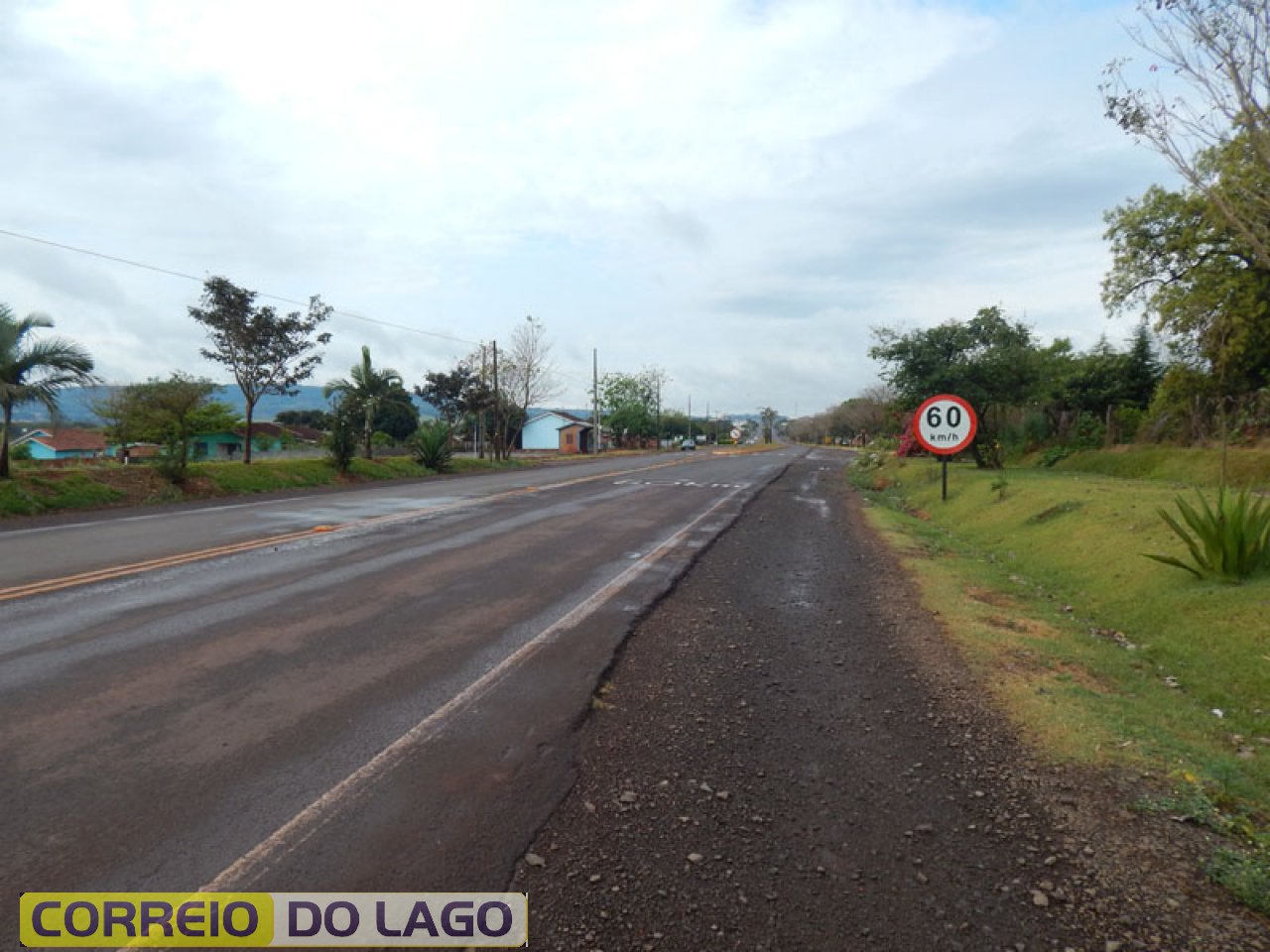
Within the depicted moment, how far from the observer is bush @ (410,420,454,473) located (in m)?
28.3

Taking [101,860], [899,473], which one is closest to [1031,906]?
[101,860]

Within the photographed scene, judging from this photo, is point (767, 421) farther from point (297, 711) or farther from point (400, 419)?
point (297, 711)

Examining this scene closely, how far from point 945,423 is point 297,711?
1135 centimetres

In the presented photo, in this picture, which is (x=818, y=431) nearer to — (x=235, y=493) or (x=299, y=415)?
(x=299, y=415)

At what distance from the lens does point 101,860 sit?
2703 mm

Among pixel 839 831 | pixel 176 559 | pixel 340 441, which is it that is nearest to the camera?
pixel 839 831

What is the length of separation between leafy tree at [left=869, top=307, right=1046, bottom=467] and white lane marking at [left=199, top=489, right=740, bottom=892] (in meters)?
16.4

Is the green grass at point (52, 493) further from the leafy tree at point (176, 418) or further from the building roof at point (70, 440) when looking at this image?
the building roof at point (70, 440)

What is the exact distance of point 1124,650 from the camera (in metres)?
5.82

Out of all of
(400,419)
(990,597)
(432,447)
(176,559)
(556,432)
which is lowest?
(990,597)

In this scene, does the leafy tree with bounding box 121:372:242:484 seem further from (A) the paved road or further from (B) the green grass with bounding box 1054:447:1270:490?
(B) the green grass with bounding box 1054:447:1270:490

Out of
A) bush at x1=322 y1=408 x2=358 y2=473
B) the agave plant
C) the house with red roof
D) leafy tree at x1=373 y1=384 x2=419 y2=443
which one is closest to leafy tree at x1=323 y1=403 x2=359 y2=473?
bush at x1=322 y1=408 x2=358 y2=473

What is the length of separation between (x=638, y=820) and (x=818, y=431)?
139 metres

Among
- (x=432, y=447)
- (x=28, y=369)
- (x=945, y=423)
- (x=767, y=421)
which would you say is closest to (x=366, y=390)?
(x=432, y=447)
